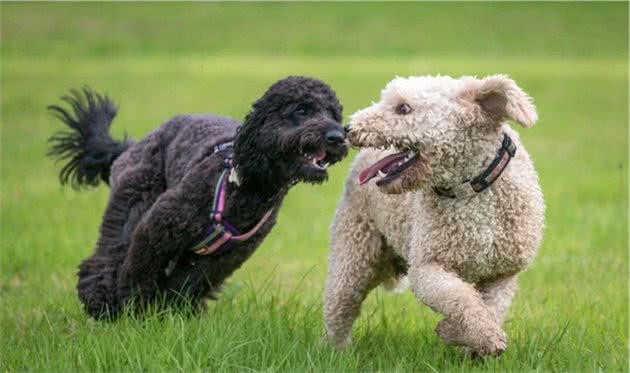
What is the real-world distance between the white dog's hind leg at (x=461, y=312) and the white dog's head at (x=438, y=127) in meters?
0.50

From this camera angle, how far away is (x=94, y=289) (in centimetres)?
651

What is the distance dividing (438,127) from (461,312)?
3.08ft

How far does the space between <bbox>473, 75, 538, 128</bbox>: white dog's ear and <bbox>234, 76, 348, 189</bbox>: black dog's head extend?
840mm

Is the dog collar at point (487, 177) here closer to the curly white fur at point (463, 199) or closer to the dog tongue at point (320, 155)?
the curly white fur at point (463, 199)

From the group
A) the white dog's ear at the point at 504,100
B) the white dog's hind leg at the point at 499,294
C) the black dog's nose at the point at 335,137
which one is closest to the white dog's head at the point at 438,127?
the white dog's ear at the point at 504,100

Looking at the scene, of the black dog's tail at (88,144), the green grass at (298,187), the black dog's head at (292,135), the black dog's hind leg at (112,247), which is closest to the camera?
the green grass at (298,187)

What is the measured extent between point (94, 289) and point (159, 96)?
714 inches

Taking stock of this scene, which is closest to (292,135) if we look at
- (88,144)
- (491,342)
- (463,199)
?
(463,199)

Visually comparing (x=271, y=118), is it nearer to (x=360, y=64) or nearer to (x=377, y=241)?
(x=377, y=241)

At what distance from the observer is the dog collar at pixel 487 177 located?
16.2ft

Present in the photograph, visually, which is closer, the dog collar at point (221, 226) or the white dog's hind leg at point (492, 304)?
Answer: the white dog's hind leg at point (492, 304)

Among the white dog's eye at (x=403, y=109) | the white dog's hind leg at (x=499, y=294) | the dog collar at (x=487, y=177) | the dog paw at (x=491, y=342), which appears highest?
the white dog's eye at (x=403, y=109)

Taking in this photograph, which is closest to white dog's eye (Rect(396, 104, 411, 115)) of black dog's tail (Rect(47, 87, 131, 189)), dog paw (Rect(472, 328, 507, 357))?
dog paw (Rect(472, 328, 507, 357))

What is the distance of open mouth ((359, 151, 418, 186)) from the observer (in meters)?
4.86
